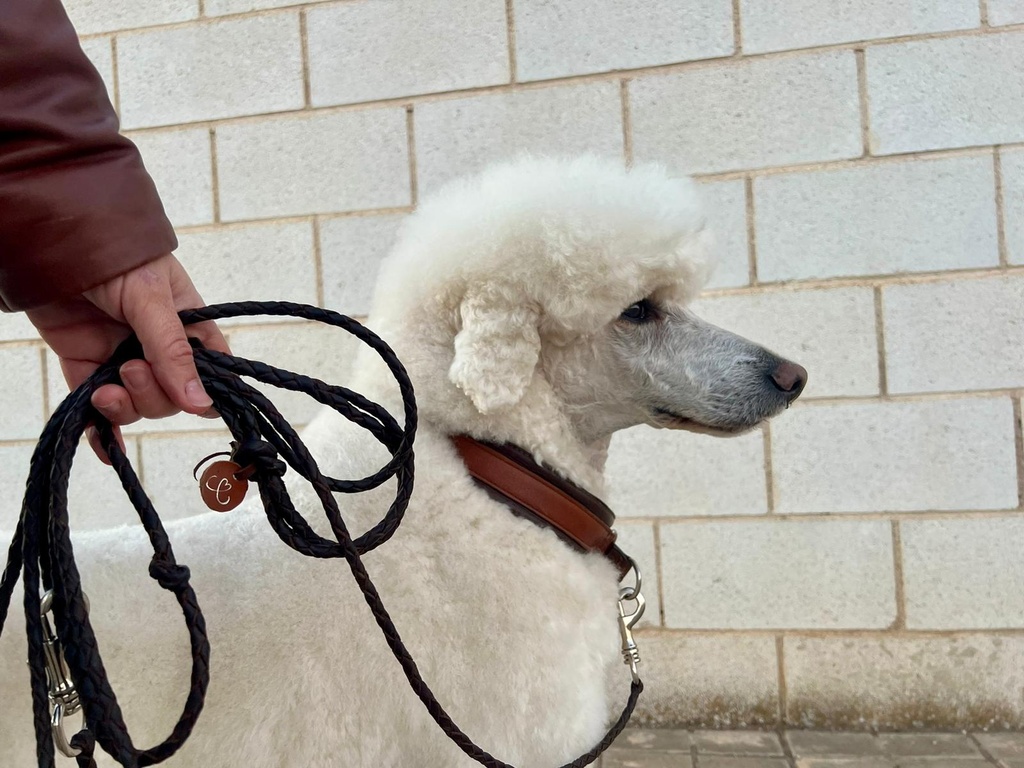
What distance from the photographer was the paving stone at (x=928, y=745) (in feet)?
6.33

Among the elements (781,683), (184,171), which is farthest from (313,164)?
(781,683)

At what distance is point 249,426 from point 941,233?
201 cm

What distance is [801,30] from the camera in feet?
6.86

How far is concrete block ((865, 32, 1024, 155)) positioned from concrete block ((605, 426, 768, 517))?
3.14 ft

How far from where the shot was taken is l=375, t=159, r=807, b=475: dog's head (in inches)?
41.1

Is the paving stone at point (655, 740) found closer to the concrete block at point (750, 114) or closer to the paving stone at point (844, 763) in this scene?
the paving stone at point (844, 763)

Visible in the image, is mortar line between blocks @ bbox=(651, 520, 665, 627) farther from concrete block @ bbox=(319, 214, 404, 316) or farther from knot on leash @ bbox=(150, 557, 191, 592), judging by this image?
knot on leash @ bbox=(150, 557, 191, 592)

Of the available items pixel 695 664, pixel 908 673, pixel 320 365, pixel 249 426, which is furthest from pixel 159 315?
pixel 908 673

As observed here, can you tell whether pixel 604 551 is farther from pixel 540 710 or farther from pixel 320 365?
pixel 320 365

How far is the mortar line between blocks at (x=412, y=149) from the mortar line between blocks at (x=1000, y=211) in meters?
1.67

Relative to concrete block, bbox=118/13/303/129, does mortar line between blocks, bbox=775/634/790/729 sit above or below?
below

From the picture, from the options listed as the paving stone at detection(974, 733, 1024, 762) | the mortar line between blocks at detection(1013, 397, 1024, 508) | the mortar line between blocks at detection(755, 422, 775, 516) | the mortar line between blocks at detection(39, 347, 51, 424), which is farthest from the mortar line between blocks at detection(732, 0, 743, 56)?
the mortar line between blocks at detection(39, 347, 51, 424)

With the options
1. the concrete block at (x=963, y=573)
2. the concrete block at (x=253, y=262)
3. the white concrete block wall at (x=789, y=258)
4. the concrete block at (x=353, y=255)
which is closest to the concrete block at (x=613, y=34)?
the white concrete block wall at (x=789, y=258)

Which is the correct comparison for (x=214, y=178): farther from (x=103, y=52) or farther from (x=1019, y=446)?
(x=1019, y=446)
